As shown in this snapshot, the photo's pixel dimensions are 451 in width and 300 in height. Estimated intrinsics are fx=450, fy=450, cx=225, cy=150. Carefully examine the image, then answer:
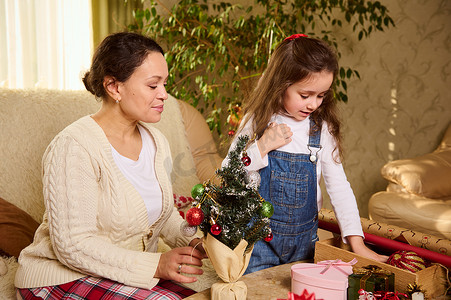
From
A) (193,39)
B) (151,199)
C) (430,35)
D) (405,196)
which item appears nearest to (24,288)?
(151,199)

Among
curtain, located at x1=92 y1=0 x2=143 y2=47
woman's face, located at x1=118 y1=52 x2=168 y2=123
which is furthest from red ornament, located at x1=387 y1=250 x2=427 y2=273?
curtain, located at x1=92 y1=0 x2=143 y2=47

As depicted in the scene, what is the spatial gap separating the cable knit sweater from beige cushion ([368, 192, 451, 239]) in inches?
64.4

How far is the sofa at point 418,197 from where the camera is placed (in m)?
2.36

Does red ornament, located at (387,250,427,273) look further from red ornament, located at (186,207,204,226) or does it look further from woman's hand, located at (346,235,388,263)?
red ornament, located at (186,207,204,226)

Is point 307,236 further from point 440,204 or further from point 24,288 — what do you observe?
point 440,204

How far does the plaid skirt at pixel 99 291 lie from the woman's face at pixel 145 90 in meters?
0.48

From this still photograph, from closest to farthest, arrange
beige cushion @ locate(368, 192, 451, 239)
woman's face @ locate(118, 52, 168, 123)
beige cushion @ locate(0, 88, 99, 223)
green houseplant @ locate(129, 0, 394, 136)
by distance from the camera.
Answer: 1. woman's face @ locate(118, 52, 168, 123)
2. beige cushion @ locate(0, 88, 99, 223)
3. beige cushion @ locate(368, 192, 451, 239)
4. green houseplant @ locate(129, 0, 394, 136)

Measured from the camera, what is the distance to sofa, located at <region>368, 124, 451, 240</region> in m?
2.36

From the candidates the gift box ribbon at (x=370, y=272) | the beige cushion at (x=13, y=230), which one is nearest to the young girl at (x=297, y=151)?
the gift box ribbon at (x=370, y=272)

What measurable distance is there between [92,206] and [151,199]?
8.3 inches

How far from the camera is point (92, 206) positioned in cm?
119

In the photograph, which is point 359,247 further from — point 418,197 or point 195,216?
point 418,197

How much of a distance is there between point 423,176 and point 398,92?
3.17 ft

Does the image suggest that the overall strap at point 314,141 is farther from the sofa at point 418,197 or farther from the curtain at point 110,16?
the curtain at point 110,16
